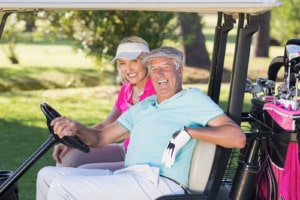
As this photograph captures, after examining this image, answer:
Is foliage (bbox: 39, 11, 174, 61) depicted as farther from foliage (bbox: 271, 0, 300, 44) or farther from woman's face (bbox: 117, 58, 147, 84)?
foliage (bbox: 271, 0, 300, 44)

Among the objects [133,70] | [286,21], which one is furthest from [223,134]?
[286,21]

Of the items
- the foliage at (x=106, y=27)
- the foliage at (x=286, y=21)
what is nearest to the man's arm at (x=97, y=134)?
the foliage at (x=106, y=27)

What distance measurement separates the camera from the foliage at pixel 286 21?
58.1ft

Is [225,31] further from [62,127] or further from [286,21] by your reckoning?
[286,21]

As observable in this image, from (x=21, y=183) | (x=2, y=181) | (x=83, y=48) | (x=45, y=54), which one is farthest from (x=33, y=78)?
(x=2, y=181)

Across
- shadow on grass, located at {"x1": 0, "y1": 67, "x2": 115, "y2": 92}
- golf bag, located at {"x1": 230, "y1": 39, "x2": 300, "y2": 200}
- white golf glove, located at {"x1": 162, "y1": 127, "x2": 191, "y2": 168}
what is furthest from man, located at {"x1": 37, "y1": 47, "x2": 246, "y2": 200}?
shadow on grass, located at {"x1": 0, "y1": 67, "x2": 115, "y2": 92}

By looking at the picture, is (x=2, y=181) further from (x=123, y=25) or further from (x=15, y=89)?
(x=15, y=89)

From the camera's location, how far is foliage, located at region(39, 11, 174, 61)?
966cm

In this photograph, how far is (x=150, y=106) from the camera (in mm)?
3395

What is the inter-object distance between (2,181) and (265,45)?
11332 millimetres

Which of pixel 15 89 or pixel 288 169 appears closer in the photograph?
pixel 288 169

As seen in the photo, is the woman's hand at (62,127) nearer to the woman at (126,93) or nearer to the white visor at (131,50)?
the woman at (126,93)

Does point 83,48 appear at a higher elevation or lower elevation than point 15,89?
higher

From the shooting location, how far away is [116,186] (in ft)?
10.1
